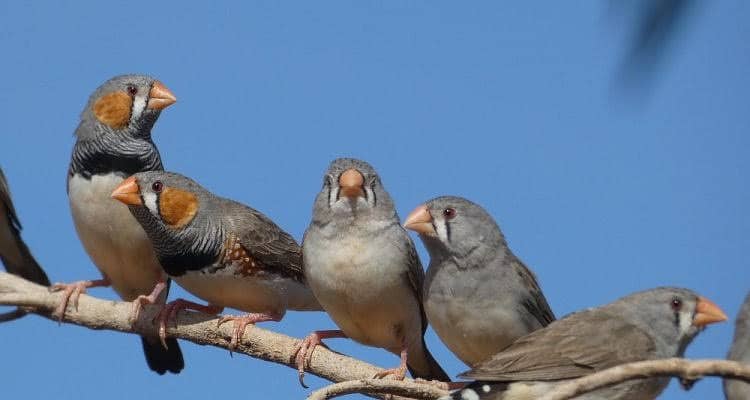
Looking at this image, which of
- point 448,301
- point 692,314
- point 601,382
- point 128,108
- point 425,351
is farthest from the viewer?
point 128,108

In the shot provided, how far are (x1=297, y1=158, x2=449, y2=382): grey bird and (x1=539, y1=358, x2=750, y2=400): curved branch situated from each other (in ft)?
6.95

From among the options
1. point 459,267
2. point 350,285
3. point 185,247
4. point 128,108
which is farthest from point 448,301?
point 128,108

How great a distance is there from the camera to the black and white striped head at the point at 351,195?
5426 mm

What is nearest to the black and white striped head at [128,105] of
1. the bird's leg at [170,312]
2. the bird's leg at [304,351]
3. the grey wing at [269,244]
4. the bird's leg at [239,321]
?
the grey wing at [269,244]

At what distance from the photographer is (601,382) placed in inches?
128

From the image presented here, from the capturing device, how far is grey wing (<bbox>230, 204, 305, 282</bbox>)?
5.96 meters

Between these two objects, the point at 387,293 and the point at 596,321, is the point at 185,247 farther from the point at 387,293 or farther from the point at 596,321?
the point at 596,321

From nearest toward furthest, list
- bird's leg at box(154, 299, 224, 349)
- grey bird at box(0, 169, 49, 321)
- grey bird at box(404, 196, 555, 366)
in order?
1. grey bird at box(404, 196, 555, 366)
2. bird's leg at box(154, 299, 224, 349)
3. grey bird at box(0, 169, 49, 321)

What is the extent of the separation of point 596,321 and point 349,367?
1179mm

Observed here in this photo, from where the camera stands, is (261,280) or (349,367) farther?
(261,280)

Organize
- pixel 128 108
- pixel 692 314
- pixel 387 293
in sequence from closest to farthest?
pixel 692 314 < pixel 387 293 < pixel 128 108

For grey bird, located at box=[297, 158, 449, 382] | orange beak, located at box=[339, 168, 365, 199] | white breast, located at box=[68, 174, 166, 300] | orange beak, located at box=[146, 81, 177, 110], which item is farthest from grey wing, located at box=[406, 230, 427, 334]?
orange beak, located at box=[146, 81, 177, 110]

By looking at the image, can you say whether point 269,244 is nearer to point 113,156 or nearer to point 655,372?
point 113,156

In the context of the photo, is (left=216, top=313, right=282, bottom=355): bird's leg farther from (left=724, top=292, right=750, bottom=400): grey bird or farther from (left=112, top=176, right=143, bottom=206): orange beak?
(left=724, top=292, right=750, bottom=400): grey bird
